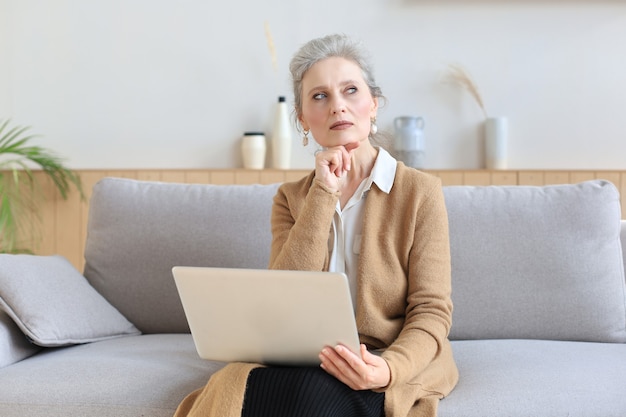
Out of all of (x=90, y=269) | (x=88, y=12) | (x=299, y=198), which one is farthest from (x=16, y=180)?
(x=299, y=198)

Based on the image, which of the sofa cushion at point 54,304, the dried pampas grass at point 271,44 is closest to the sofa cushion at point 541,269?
the sofa cushion at point 54,304

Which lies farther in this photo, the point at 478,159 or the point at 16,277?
the point at 478,159

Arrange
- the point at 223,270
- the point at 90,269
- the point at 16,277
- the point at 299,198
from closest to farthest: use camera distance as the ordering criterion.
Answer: the point at 223,270 → the point at 299,198 → the point at 16,277 → the point at 90,269

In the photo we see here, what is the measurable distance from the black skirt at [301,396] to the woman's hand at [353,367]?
24mm

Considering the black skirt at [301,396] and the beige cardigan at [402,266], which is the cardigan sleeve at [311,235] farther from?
the black skirt at [301,396]

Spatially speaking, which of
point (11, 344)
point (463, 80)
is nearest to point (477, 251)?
point (11, 344)

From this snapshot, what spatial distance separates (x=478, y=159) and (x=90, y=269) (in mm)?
2081

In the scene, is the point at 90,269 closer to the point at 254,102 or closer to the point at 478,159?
the point at 254,102

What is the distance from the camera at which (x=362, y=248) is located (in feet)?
6.08

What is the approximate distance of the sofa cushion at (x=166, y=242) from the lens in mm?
2420

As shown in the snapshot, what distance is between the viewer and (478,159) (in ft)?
13.0

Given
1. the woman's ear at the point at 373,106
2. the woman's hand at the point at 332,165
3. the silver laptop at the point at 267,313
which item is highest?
the woman's ear at the point at 373,106

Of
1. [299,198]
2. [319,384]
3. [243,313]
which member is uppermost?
[299,198]

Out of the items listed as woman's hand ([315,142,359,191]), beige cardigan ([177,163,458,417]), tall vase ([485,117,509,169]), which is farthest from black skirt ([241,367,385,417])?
tall vase ([485,117,509,169])
